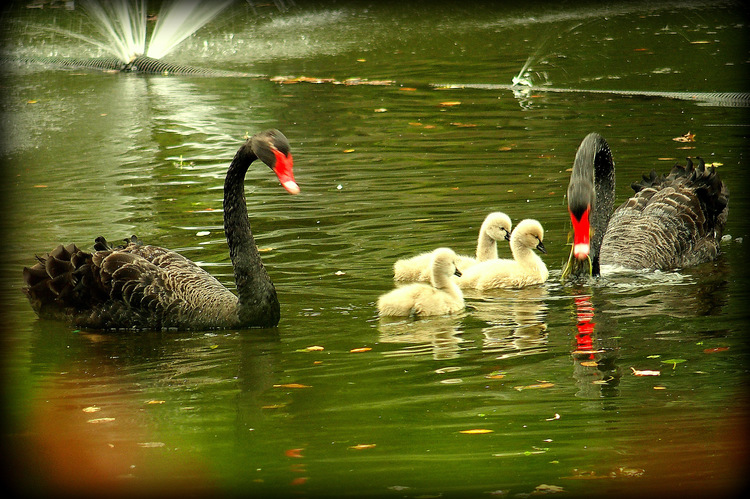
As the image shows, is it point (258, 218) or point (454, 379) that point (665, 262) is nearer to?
point (454, 379)

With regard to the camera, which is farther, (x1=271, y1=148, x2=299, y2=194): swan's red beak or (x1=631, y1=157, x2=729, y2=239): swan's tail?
(x1=631, y1=157, x2=729, y2=239): swan's tail

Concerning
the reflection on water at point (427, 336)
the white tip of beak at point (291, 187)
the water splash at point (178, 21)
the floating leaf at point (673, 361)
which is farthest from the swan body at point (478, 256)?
the water splash at point (178, 21)

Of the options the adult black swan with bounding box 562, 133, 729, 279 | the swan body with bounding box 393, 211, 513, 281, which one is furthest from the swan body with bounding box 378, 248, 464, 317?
the adult black swan with bounding box 562, 133, 729, 279

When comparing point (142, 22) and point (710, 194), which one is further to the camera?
point (142, 22)

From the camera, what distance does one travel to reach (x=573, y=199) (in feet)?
19.6

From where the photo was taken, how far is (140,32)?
19891 millimetres

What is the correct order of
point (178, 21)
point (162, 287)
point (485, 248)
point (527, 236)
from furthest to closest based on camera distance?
point (178, 21) < point (485, 248) < point (527, 236) < point (162, 287)

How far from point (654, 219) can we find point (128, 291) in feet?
11.4

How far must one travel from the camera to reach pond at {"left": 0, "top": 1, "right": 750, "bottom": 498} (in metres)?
4.21

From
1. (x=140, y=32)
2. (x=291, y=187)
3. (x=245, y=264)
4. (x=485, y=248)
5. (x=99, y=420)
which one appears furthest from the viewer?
(x=140, y=32)

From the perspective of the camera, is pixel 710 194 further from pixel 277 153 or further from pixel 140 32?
pixel 140 32

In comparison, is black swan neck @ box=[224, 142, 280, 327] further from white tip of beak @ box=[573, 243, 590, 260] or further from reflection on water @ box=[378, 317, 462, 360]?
white tip of beak @ box=[573, 243, 590, 260]

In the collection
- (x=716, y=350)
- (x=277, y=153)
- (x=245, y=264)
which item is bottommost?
(x=716, y=350)

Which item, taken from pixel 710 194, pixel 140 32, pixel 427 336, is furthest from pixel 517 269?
pixel 140 32
